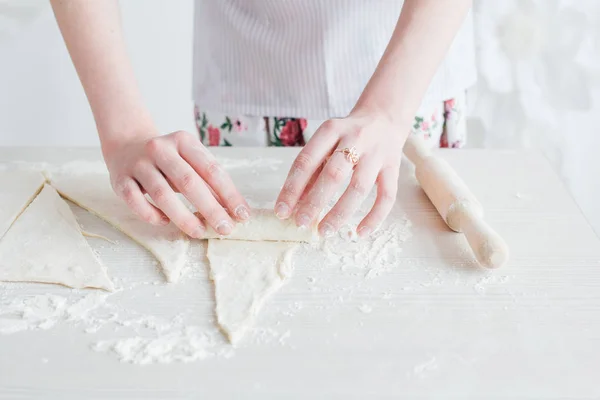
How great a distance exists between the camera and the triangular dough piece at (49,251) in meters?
0.88

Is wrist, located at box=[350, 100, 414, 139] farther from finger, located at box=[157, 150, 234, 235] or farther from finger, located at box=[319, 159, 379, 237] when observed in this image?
finger, located at box=[157, 150, 234, 235]

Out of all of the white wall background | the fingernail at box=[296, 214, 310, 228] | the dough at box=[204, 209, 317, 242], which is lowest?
the white wall background

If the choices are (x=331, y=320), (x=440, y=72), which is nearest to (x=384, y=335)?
(x=331, y=320)

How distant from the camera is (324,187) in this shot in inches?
36.4

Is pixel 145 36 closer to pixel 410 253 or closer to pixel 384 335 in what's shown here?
pixel 410 253

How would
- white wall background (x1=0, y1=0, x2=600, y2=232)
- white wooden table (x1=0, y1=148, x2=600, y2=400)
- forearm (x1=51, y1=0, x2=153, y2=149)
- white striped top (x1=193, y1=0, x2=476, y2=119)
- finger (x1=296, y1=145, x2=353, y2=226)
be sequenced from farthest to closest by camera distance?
white wall background (x1=0, y1=0, x2=600, y2=232), white striped top (x1=193, y1=0, x2=476, y2=119), forearm (x1=51, y1=0, x2=153, y2=149), finger (x1=296, y1=145, x2=353, y2=226), white wooden table (x1=0, y1=148, x2=600, y2=400)

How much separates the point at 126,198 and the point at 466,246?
1.61 ft

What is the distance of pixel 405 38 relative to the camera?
1.04 metres

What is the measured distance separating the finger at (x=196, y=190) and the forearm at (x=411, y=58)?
26 cm

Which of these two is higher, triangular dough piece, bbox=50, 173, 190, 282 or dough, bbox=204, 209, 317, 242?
dough, bbox=204, 209, 317, 242

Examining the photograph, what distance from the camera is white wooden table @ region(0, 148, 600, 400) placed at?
693mm

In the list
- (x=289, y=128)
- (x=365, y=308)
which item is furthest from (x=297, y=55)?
(x=365, y=308)

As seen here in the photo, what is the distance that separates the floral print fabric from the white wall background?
777mm

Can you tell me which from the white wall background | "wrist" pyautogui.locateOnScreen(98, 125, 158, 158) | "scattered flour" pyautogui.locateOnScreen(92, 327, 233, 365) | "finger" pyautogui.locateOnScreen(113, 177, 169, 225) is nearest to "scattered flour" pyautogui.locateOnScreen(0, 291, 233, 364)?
"scattered flour" pyautogui.locateOnScreen(92, 327, 233, 365)
